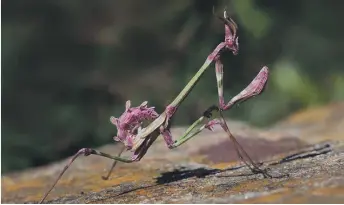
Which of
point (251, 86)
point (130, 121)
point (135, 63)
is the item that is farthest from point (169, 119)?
point (135, 63)

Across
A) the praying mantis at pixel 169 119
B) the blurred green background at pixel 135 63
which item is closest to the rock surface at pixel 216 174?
the praying mantis at pixel 169 119

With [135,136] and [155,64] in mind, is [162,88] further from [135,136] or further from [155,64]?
[135,136]

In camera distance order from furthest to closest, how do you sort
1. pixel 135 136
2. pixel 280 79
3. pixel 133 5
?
pixel 133 5
pixel 280 79
pixel 135 136

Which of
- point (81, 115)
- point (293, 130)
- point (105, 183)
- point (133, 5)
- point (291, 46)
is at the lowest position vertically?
point (105, 183)

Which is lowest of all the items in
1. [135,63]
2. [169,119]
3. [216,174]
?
[216,174]

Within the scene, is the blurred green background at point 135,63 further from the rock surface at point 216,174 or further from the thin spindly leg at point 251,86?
the thin spindly leg at point 251,86

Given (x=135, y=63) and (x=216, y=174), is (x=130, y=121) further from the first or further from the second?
(x=135, y=63)

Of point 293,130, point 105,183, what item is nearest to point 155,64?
point 293,130
